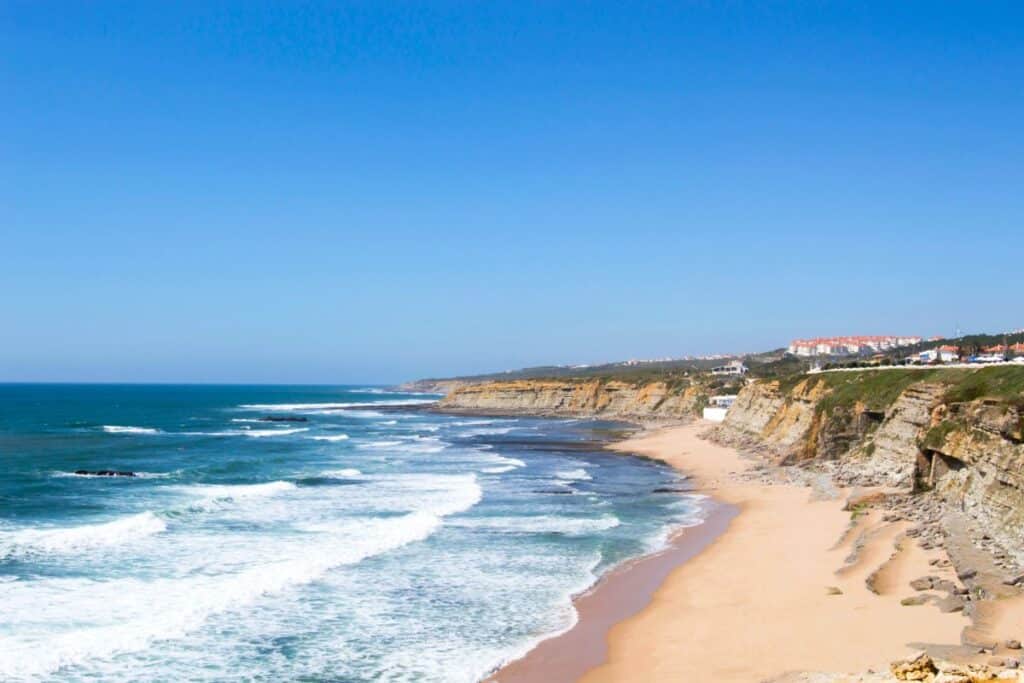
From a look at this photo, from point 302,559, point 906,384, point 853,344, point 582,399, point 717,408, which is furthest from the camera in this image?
point 853,344

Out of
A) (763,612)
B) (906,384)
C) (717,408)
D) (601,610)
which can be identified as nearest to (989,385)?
(906,384)

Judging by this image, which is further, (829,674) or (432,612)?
(432,612)

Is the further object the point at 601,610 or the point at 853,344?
the point at 853,344

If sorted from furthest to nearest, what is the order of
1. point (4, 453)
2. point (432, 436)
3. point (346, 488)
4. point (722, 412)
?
point (722, 412)
point (432, 436)
point (4, 453)
point (346, 488)

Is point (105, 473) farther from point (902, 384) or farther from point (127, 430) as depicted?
point (902, 384)

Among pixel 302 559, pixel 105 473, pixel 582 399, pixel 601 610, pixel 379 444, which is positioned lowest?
pixel 379 444

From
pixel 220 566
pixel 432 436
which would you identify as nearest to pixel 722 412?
pixel 432 436

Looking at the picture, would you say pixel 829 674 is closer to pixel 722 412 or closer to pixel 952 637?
pixel 952 637
